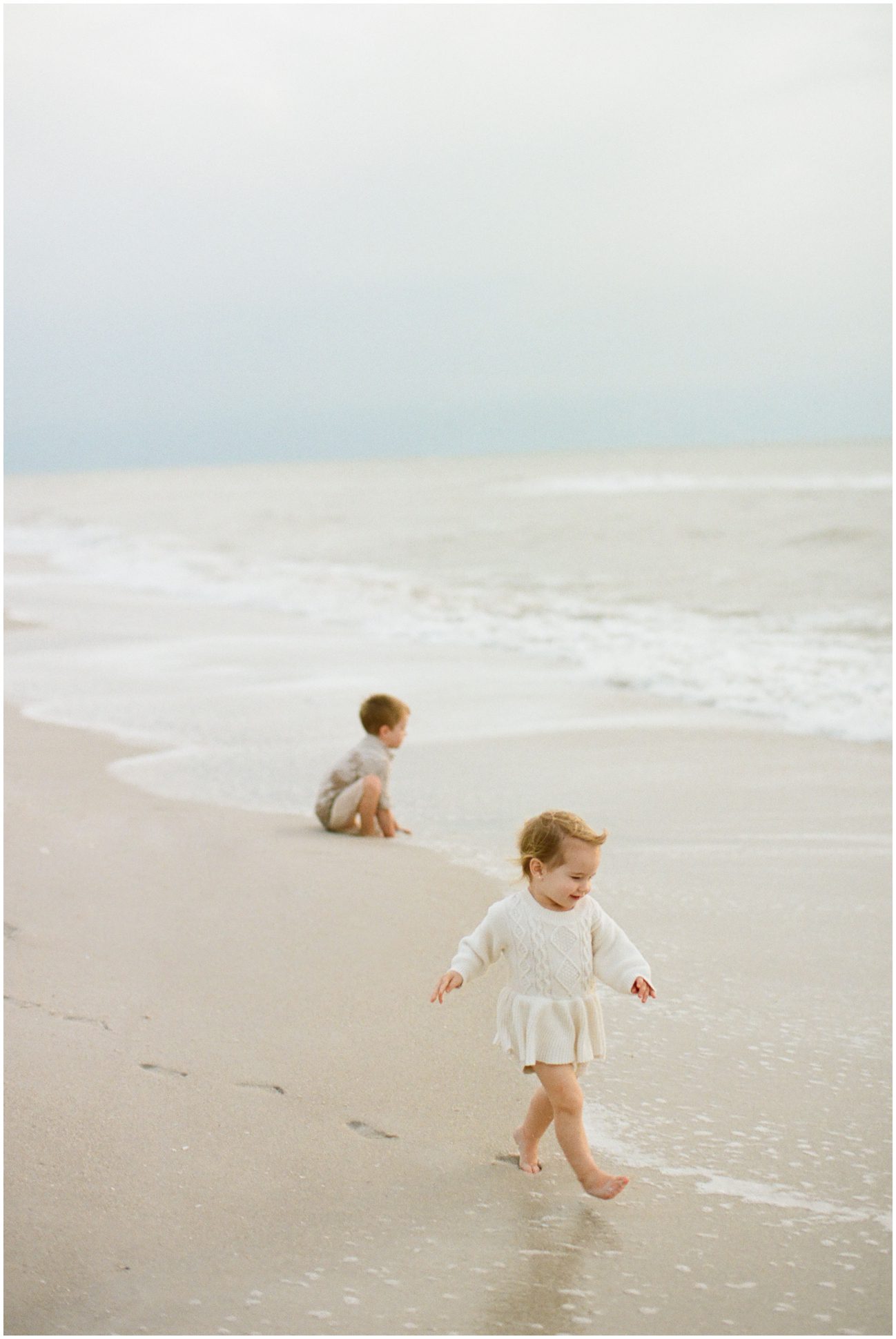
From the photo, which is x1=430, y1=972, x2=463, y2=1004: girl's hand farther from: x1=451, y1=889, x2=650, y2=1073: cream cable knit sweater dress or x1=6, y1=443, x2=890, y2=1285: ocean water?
x1=6, y1=443, x2=890, y2=1285: ocean water

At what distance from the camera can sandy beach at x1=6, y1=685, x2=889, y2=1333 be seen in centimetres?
248

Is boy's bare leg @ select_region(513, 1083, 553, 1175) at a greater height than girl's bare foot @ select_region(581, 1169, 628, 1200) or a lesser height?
greater

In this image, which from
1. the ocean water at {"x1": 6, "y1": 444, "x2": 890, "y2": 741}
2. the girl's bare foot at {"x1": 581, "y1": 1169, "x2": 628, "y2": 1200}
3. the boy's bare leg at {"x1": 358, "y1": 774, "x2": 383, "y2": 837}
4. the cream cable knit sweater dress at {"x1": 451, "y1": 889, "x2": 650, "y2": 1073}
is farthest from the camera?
the ocean water at {"x1": 6, "y1": 444, "x2": 890, "y2": 741}

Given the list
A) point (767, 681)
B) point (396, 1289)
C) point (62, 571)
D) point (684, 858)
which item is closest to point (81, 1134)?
point (396, 1289)

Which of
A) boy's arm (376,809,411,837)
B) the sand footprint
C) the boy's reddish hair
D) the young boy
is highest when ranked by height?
the boy's reddish hair

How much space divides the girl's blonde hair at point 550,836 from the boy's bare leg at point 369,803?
8.88 feet

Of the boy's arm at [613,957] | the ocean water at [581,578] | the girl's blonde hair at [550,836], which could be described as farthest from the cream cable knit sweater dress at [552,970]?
the ocean water at [581,578]

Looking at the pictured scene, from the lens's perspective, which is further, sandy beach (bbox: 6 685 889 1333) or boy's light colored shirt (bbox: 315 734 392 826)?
boy's light colored shirt (bbox: 315 734 392 826)

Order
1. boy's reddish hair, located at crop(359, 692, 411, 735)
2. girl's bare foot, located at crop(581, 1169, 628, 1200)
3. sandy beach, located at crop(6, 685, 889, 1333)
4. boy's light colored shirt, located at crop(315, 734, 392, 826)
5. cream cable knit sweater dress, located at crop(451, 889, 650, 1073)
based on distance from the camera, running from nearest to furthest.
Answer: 1. sandy beach, located at crop(6, 685, 889, 1333)
2. girl's bare foot, located at crop(581, 1169, 628, 1200)
3. cream cable knit sweater dress, located at crop(451, 889, 650, 1073)
4. boy's light colored shirt, located at crop(315, 734, 392, 826)
5. boy's reddish hair, located at crop(359, 692, 411, 735)

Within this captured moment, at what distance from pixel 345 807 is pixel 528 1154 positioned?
2854mm

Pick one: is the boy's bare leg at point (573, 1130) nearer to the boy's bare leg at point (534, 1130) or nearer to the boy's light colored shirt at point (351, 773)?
the boy's bare leg at point (534, 1130)

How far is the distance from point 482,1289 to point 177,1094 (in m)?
1.05

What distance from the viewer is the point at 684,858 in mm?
5316

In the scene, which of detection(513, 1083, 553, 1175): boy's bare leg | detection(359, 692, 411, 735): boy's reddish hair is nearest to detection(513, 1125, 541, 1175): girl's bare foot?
detection(513, 1083, 553, 1175): boy's bare leg
